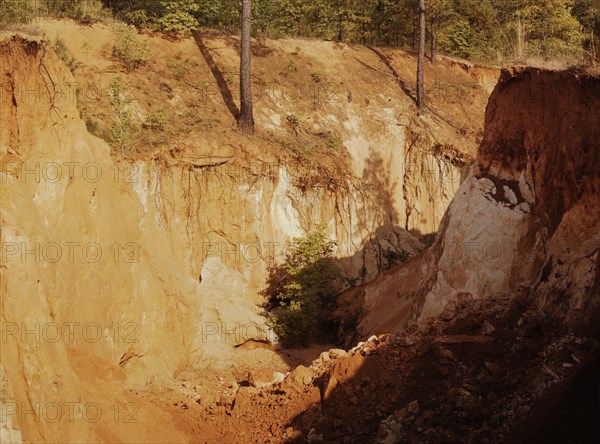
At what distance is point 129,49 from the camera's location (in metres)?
23.7

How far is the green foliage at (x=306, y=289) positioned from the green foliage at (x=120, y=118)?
4.96 metres

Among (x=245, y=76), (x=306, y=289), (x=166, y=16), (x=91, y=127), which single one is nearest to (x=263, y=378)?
(x=306, y=289)

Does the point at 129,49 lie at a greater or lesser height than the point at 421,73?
greater

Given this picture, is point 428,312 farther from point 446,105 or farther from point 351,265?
point 446,105

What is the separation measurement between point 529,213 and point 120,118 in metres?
10.5

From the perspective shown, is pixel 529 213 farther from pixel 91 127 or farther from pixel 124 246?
pixel 91 127

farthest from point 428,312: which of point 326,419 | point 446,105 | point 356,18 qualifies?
point 356,18

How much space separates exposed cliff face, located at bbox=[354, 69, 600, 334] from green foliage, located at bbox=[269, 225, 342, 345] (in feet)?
6.34

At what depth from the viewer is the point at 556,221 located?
13.6 m

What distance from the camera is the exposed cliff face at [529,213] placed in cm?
1225

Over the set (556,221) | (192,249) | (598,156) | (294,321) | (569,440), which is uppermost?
(598,156)

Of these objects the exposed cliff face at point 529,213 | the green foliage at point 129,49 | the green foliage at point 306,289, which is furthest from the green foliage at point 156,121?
the exposed cliff face at point 529,213

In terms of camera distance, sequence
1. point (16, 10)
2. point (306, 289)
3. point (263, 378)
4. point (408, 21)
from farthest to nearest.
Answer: point (408, 21) < point (16, 10) < point (306, 289) < point (263, 378)

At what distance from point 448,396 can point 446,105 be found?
64.1 ft
